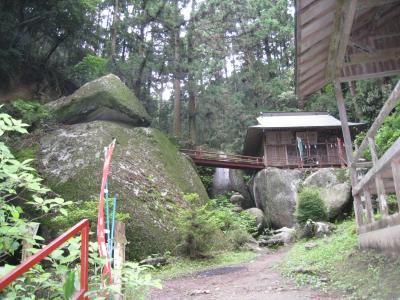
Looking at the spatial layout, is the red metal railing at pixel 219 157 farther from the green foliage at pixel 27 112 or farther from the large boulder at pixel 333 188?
the green foliage at pixel 27 112

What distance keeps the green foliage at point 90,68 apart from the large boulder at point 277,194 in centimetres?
1010

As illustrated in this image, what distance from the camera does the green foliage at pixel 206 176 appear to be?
73.4ft

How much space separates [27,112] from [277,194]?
11.8 meters

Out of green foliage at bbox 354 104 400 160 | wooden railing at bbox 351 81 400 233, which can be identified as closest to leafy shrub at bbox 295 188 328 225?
green foliage at bbox 354 104 400 160

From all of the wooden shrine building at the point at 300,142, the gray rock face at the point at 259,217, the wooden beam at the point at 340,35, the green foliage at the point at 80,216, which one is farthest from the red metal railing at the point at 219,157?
the wooden beam at the point at 340,35

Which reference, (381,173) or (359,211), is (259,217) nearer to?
(359,211)

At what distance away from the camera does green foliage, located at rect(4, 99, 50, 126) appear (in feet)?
42.7

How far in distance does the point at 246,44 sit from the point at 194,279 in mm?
21859

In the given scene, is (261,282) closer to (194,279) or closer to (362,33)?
(194,279)

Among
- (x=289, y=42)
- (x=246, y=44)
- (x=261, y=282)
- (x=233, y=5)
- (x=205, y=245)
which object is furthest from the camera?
(x=289, y=42)

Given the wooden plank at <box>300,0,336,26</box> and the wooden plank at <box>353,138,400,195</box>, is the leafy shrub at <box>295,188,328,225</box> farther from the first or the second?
the wooden plank at <box>300,0,336,26</box>

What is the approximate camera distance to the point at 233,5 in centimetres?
2392

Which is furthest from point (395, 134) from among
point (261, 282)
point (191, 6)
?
point (191, 6)

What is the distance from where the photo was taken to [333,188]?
15930 mm
